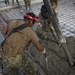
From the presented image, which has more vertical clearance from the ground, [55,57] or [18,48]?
[18,48]

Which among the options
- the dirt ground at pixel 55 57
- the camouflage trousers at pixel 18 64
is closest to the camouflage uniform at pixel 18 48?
the camouflage trousers at pixel 18 64

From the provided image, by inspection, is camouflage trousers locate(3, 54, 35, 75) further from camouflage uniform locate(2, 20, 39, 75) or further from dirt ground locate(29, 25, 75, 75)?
dirt ground locate(29, 25, 75, 75)

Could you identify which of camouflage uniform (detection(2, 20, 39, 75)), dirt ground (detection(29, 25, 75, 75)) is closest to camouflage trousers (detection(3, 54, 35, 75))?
camouflage uniform (detection(2, 20, 39, 75))

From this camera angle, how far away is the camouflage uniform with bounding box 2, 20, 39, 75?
4.66 meters

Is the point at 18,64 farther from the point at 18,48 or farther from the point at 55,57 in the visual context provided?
the point at 55,57

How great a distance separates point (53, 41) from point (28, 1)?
5028mm

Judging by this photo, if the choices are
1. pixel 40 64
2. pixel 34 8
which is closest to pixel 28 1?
pixel 34 8

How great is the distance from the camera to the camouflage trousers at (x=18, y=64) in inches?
193

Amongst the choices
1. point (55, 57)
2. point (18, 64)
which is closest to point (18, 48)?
point (18, 64)

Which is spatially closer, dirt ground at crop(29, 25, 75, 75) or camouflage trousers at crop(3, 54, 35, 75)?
camouflage trousers at crop(3, 54, 35, 75)

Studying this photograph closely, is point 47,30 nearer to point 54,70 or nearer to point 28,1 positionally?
point 54,70

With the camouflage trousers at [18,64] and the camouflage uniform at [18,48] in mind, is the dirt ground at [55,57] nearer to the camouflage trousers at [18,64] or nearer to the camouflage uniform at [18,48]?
the camouflage trousers at [18,64]

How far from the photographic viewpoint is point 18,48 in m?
4.77

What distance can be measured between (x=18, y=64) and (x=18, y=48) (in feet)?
1.44
